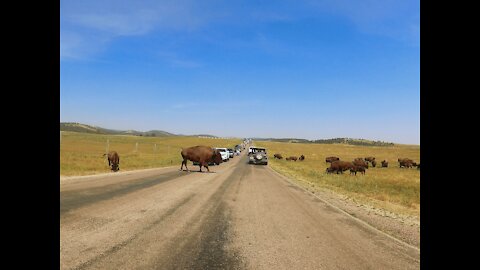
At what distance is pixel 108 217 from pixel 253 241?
3911 mm

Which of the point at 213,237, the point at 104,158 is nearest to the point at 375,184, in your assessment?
the point at 213,237

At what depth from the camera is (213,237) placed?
7434 millimetres

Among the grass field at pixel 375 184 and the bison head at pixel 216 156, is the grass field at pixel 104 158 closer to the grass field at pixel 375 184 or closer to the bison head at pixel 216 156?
the bison head at pixel 216 156

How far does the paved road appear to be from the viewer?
5.79 metres

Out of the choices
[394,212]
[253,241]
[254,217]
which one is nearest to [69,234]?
[253,241]

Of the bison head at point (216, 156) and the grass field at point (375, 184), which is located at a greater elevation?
the bison head at point (216, 156)

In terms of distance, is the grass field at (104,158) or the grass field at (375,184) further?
the grass field at (104,158)

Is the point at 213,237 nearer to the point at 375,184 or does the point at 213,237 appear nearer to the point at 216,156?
the point at 375,184

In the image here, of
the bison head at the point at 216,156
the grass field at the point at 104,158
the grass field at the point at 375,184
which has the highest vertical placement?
the bison head at the point at 216,156

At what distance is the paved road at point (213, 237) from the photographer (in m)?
5.79

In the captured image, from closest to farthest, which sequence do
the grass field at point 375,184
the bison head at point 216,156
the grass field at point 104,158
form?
the grass field at point 375,184 < the grass field at point 104,158 < the bison head at point 216,156

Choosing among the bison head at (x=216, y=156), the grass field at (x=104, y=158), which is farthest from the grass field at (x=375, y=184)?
the grass field at (x=104, y=158)

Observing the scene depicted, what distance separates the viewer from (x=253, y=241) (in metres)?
7.30

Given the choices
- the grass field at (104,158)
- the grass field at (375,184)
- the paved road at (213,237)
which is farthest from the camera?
the grass field at (104,158)
